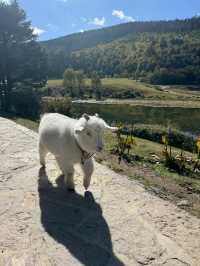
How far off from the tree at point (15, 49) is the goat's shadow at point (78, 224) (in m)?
29.4

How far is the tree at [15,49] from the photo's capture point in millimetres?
36609

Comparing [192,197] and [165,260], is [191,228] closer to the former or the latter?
[165,260]

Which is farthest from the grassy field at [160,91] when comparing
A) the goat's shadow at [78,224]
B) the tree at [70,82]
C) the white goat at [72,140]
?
the goat's shadow at [78,224]

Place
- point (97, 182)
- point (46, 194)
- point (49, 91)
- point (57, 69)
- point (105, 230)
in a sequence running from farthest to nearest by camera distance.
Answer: point (57, 69), point (49, 91), point (97, 182), point (46, 194), point (105, 230)

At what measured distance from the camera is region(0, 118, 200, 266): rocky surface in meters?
5.16

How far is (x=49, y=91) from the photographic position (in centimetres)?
9388

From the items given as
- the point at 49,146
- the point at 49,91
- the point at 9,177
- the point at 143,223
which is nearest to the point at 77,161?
the point at 49,146

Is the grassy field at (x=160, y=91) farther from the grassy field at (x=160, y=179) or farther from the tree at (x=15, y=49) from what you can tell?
the grassy field at (x=160, y=179)

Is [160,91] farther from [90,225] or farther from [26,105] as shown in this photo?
[90,225]

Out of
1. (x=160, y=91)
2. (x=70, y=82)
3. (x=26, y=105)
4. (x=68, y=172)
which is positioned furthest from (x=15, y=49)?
(x=160, y=91)

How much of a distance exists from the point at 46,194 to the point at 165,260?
9.37 ft

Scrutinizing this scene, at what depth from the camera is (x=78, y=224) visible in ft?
19.6

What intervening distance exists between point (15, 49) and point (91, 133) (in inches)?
1332

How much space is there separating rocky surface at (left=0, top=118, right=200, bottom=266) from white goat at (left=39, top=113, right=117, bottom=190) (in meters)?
0.61
